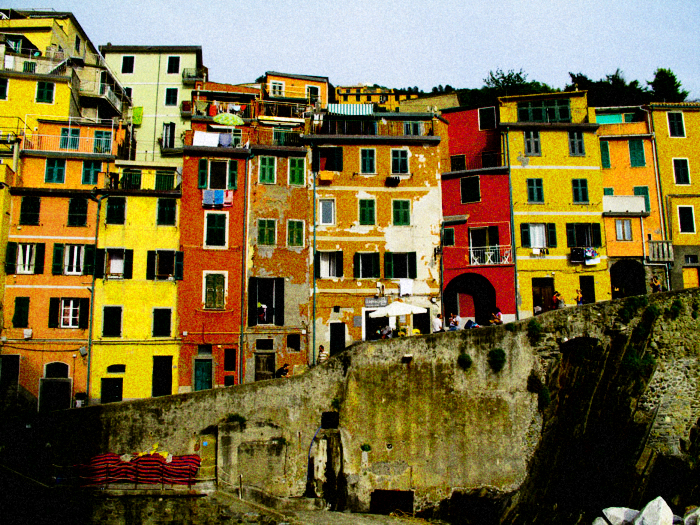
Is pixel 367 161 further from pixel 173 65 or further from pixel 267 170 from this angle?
pixel 173 65

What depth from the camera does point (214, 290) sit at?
33844 millimetres

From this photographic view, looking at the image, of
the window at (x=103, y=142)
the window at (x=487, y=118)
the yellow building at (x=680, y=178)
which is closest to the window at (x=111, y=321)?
the window at (x=103, y=142)

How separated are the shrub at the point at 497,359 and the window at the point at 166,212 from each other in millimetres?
19353

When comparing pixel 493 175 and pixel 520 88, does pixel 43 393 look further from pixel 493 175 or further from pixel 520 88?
pixel 520 88

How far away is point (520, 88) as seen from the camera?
→ 56969 mm

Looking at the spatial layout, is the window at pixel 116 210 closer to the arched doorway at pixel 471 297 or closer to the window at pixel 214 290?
the window at pixel 214 290

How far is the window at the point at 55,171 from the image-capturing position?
34.6 m

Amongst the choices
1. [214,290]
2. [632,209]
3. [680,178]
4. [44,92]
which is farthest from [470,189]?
[44,92]

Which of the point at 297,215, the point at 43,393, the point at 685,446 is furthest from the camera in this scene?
the point at 297,215

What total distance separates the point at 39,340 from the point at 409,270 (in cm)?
2110

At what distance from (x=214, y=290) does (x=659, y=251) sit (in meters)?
27.6

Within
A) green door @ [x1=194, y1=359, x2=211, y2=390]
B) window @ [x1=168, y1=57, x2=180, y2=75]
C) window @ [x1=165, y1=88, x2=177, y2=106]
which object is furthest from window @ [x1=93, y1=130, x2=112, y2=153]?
green door @ [x1=194, y1=359, x2=211, y2=390]

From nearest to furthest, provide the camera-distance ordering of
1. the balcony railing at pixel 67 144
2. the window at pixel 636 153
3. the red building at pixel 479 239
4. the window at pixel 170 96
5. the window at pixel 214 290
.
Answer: the window at pixel 214 290 < the balcony railing at pixel 67 144 < the red building at pixel 479 239 < the window at pixel 636 153 < the window at pixel 170 96

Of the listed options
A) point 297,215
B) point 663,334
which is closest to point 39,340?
point 297,215
